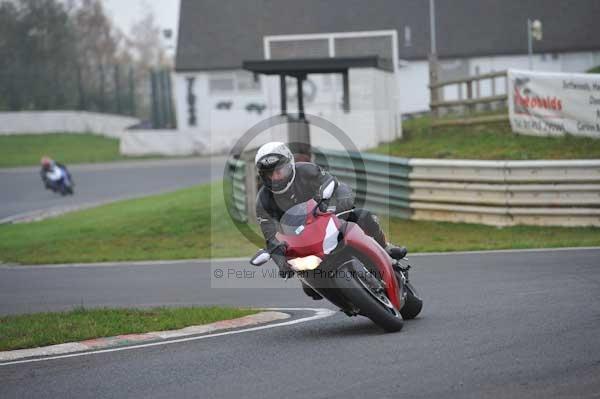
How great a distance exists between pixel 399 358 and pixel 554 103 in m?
14.0

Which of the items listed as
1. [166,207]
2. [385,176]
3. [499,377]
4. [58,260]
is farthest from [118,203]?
[499,377]

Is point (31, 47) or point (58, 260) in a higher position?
point (31, 47)

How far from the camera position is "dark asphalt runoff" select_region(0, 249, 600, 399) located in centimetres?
650

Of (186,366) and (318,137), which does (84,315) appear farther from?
(318,137)

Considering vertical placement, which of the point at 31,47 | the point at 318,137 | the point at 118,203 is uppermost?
the point at 31,47

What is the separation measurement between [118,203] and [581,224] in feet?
49.8

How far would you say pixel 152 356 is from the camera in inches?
318

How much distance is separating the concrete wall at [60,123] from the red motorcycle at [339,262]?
45662 mm

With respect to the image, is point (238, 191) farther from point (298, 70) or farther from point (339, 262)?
point (339, 262)

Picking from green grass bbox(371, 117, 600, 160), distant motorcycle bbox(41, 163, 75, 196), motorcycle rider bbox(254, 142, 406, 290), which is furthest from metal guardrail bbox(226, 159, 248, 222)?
motorcycle rider bbox(254, 142, 406, 290)

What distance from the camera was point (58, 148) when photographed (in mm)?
48594

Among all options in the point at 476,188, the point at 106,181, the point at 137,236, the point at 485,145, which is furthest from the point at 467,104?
the point at 106,181

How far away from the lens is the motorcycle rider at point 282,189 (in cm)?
832

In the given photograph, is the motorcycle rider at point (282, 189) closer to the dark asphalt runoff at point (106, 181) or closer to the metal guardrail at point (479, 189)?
the metal guardrail at point (479, 189)
